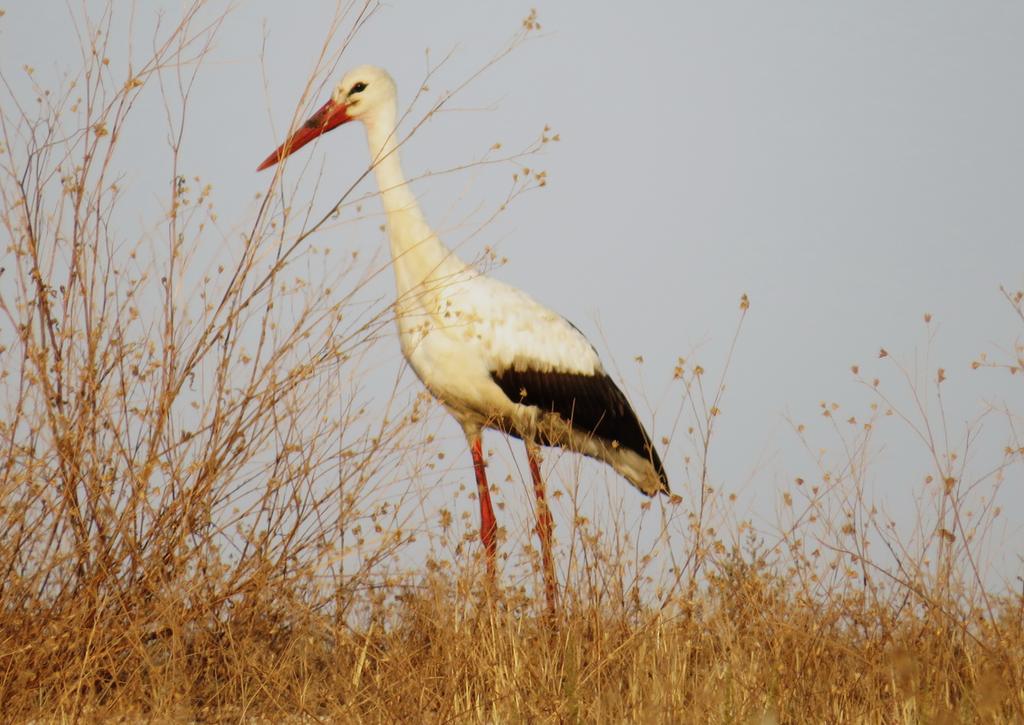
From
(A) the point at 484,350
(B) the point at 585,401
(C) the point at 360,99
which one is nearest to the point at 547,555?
(A) the point at 484,350

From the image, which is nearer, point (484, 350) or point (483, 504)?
point (484, 350)

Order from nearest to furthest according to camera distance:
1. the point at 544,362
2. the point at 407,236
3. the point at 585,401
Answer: the point at 407,236 < the point at 544,362 < the point at 585,401

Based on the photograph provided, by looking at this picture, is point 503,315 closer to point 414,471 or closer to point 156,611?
point 414,471

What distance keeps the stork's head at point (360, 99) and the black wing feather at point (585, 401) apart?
151cm

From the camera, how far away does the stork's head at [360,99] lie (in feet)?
22.5

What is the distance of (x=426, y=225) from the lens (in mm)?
6512

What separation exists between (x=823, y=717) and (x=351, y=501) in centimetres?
176

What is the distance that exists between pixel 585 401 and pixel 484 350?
2.77ft

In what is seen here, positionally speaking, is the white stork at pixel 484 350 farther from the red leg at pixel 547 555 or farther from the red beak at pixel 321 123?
the red leg at pixel 547 555

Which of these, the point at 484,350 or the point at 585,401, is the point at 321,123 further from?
the point at 585,401

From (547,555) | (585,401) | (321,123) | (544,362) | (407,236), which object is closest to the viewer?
(547,555)

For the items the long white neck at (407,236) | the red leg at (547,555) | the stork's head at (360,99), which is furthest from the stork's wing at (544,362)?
the red leg at (547,555)

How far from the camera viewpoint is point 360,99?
6.87m

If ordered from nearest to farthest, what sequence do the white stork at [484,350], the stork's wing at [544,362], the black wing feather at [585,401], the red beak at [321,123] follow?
the white stork at [484,350]
the stork's wing at [544,362]
the black wing feather at [585,401]
the red beak at [321,123]
